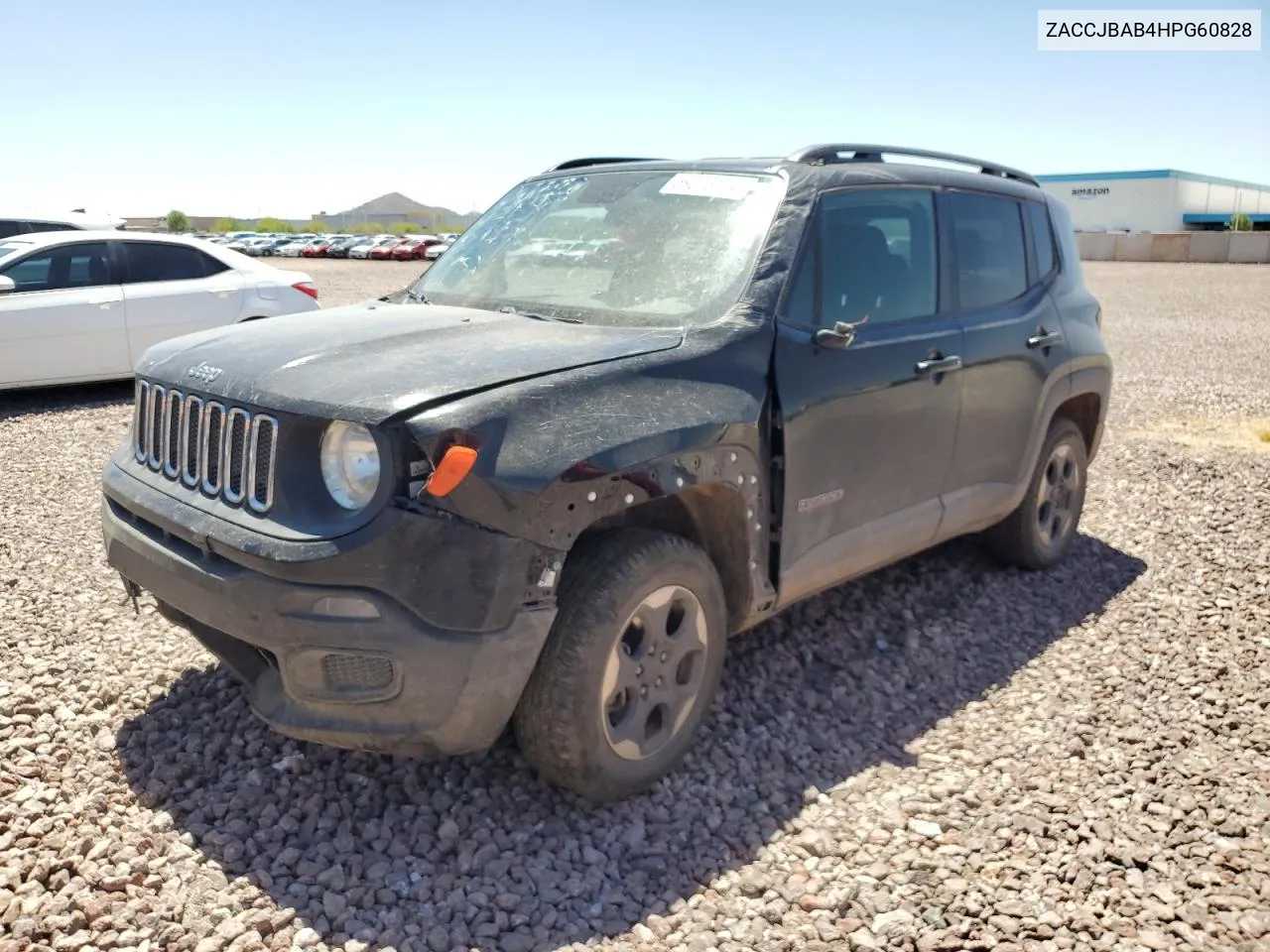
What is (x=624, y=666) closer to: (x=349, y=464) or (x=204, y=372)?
(x=349, y=464)

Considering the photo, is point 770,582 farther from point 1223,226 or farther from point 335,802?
point 1223,226

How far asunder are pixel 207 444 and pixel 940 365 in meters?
2.76

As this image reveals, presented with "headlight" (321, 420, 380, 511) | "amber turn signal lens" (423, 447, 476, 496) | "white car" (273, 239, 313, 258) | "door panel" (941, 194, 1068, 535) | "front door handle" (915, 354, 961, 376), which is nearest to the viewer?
"amber turn signal lens" (423, 447, 476, 496)

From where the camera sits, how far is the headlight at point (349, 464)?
2869mm

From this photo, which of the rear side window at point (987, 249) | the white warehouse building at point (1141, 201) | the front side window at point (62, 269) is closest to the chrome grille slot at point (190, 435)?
the rear side window at point (987, 249)

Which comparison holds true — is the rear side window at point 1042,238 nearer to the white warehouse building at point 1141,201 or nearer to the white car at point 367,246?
the white car at point 367,246

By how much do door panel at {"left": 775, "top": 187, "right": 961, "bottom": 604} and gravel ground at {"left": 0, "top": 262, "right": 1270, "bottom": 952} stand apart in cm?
61

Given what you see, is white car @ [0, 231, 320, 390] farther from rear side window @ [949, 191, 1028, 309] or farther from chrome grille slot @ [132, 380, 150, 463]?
rear side window @ [949, 191, 1028, 309]

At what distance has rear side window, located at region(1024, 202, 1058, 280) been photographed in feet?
17.5

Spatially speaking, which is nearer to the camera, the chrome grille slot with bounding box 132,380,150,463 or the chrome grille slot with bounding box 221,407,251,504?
the chrome grille slot with bounding box 221,407,251,504

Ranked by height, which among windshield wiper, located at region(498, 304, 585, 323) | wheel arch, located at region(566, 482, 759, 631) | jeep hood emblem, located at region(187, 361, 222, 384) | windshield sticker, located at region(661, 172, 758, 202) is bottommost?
wheel arch, located at region(566, 482, 759, 631)

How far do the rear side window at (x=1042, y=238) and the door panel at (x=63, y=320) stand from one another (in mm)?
7744

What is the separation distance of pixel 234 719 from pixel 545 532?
1.60 m

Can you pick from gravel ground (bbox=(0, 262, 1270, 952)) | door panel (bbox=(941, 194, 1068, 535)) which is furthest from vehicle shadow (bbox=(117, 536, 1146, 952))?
door panel (bbox=(941, 194, 1068, 535))
